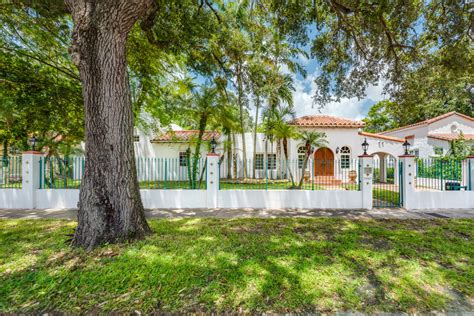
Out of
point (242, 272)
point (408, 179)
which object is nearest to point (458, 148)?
point (408, 179)

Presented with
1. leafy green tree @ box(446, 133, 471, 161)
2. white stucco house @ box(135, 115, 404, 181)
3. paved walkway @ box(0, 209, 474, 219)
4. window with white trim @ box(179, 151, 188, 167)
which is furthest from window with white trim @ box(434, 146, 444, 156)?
window with white trim @ box(179, 151, 188, 167)

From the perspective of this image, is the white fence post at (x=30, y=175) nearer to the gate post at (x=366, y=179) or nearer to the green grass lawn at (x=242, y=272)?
the green grass lawn at (x=242, y=272)

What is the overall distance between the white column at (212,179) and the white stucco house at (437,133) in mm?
17873

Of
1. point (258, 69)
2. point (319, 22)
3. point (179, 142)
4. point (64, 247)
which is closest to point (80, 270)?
point (64, 247)

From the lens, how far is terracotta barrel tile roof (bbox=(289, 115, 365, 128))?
16.4 m

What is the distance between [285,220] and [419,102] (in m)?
8.00

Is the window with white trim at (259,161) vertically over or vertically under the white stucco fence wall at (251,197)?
over

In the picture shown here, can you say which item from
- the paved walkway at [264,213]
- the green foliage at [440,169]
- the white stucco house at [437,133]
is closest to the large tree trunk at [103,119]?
the paved walkway at [264,213]

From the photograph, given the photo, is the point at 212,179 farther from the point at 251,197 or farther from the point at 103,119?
the point at 103,119

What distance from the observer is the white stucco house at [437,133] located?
16.5m

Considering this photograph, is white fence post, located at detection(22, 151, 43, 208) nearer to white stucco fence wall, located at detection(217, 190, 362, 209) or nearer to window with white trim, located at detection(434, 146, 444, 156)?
white stucco fence wall, located at detection(217, 190, 362, 209)

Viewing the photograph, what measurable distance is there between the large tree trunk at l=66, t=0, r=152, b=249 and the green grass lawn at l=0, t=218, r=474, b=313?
0.61 m

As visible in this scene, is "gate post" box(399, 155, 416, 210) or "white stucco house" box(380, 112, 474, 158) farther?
"white stucco house" box(380, 112, 474, 158)

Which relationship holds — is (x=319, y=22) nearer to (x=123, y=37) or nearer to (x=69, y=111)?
(x=123, y=37)
